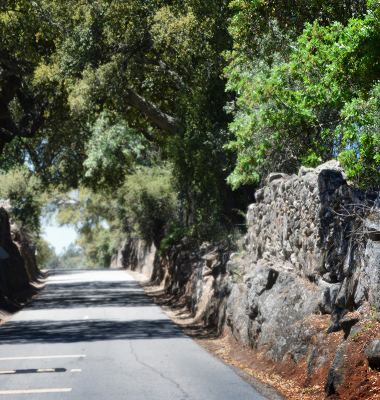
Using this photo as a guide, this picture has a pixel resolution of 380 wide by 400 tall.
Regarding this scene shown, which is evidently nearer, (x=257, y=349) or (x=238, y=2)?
(x=257, y=349)

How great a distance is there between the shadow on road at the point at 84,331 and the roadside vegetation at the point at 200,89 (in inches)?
177

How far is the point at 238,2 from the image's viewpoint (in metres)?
11.6

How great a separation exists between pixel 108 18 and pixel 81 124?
6.33 meters

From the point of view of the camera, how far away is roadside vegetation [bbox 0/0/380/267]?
9.28 meters

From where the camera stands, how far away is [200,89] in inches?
666

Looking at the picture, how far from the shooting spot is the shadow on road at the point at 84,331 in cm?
1276

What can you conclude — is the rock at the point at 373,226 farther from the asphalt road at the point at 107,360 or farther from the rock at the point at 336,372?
the asphalt road at the point at 107,360

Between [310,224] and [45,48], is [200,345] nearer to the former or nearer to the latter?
[310,224]

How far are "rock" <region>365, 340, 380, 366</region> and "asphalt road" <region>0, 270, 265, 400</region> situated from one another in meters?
1.97

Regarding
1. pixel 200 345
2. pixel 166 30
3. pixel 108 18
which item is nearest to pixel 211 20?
pixel 166 30

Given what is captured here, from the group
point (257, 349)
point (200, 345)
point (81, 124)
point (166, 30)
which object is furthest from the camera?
point (81, 124)

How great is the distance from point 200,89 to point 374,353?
495 inches

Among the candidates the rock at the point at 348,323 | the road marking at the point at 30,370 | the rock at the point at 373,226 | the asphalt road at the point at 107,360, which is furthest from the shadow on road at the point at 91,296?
the rock at the point at 373,226

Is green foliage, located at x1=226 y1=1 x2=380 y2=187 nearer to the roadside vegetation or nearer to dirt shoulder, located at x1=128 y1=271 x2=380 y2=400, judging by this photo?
the roadside vegetation
